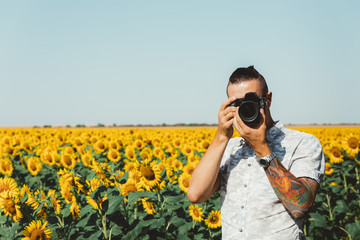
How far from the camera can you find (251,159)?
5.69ft

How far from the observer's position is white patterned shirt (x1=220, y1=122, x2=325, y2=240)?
5.16 ft

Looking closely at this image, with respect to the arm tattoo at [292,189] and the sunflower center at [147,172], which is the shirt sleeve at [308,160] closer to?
the arm tattoo at [292,189]

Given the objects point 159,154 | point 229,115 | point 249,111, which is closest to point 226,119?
point 229,115

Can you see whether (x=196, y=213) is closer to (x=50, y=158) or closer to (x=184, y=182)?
(x=184, y=182)

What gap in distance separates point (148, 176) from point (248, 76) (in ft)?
6.01

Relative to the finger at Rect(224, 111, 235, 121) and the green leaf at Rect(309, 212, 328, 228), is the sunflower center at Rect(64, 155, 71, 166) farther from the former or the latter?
the finger at Rect(224, 111, 235, 121)

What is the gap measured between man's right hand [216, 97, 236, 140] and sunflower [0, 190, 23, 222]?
188 cm

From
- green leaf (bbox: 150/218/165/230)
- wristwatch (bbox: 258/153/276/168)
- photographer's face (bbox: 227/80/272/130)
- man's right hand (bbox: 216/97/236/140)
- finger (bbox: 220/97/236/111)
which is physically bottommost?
green leaf (bbox: 150/218/165/230)

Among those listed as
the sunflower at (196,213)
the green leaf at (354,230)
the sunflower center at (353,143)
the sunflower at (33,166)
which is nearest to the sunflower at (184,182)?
the sunflower at (196,213)

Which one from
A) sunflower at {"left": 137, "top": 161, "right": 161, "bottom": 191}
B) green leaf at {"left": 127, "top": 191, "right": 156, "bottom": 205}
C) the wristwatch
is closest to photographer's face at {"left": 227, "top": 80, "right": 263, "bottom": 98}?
the wristwatch

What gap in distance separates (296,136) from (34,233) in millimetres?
1974

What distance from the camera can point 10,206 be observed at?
2539 mm

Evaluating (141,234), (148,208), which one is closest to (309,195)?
(141,234)

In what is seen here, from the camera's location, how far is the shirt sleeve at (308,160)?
1527 millimetres
